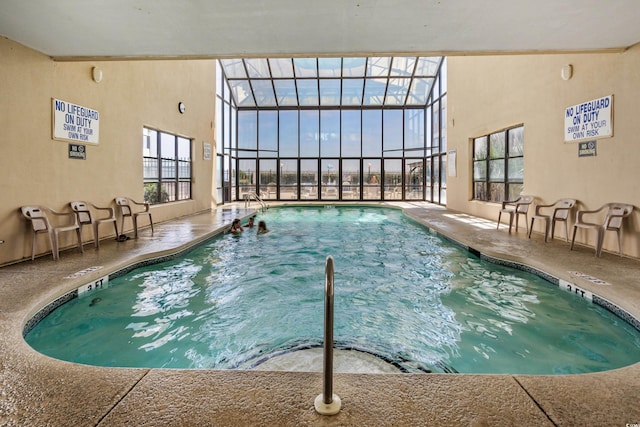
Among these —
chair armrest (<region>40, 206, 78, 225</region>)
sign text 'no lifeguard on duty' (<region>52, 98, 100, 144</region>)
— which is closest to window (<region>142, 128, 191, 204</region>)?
sign text 'no lifeguard on duty' (<region>52, 98, 100, 144</region>)

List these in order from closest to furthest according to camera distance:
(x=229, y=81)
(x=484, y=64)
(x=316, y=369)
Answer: (x=316, y=369) → (x=484, y=64) → (x=229, y=81)

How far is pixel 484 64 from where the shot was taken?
8648 mm

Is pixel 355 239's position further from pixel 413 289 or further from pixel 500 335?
pixel 500 335

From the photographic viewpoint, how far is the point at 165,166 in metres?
8.30

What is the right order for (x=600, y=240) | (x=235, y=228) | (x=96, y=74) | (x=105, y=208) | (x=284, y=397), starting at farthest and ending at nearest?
(x=235, y=228)
(x=105, y=208)
(x=96, y=74)
(x=600, y=240)
(x=284, y=397)

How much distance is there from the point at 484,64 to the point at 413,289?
689 centimetres

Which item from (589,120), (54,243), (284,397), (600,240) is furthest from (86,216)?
(589,120)

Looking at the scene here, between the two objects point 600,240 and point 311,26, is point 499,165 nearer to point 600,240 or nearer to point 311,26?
point 600,240

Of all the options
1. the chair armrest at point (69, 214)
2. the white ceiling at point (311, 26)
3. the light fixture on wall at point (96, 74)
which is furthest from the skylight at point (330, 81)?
the chair armrest at point (69, 214)

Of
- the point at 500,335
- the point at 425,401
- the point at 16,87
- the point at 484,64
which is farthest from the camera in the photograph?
the point at 484,64

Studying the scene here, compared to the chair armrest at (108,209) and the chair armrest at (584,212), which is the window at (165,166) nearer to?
the chair armrest at (108,209)

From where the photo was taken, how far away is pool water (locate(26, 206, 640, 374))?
8.70ft

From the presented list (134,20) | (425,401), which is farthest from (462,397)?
(134,20)

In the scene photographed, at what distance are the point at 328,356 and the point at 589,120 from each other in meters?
5.66
